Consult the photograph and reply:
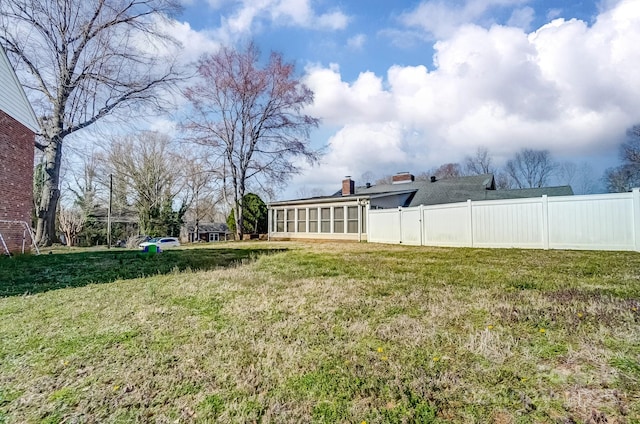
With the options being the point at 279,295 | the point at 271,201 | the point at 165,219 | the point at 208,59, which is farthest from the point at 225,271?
the point at 165,219

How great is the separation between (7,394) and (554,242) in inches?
397

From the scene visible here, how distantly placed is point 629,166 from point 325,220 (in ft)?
87.3

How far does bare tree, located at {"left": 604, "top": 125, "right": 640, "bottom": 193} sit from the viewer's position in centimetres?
2534

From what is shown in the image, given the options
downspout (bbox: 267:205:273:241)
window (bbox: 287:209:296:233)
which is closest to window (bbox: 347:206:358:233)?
window (bbox: 287:209:296:233)

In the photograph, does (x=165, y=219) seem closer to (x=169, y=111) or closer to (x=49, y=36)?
(x=169, y=111)

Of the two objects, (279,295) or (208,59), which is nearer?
(279,295)

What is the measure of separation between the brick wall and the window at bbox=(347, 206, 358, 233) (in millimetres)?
11977

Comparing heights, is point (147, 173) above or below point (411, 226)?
above

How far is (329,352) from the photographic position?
2.20 m

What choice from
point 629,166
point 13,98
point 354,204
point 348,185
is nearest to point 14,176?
point 13,98

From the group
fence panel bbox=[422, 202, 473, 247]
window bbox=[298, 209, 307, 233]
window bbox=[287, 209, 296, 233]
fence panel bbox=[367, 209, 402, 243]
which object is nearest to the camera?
fence panel bbox=[422, 202, 473, 247]

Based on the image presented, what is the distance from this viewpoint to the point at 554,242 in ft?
27.2

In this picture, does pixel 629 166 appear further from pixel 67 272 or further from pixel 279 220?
pixel 67 272

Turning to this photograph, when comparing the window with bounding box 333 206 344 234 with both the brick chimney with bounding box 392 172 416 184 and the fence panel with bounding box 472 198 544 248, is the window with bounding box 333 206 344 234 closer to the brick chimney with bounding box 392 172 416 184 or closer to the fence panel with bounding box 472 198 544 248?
the fence panel with bounding box 472 198 544 248
